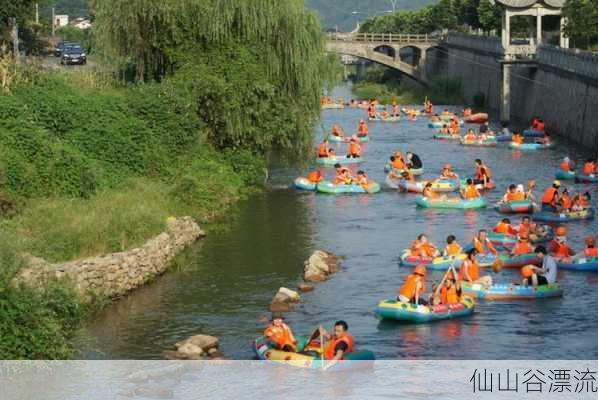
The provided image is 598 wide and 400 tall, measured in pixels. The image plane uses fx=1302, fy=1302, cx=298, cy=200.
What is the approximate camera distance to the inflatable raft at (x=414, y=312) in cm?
3006

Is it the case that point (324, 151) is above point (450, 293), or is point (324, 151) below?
above

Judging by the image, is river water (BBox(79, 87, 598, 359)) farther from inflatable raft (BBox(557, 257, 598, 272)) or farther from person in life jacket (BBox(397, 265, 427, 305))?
person in life jacket (BBox(397, 265, 427, 305))

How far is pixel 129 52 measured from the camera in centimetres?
4762

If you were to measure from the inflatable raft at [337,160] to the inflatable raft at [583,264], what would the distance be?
23.0m

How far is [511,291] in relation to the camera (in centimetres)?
3250

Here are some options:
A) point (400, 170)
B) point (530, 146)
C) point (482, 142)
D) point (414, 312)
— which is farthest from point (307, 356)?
point (482, 142)

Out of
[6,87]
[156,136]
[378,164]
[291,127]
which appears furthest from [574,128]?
[6,87]

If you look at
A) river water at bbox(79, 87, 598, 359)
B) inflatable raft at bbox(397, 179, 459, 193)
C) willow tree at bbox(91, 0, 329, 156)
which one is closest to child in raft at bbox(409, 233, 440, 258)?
river water at bbox(79, 87, 598, 359)

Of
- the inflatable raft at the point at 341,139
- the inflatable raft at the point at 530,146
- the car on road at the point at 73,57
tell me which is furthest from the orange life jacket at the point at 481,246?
the car on road at the point at 73,57

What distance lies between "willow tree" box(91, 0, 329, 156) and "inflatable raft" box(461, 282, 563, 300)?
617 inches

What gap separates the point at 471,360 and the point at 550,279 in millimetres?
6822

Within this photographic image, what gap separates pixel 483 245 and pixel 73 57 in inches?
1824

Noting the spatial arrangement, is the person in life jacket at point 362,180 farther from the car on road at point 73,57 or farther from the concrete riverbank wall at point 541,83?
the car on road at point 73,57

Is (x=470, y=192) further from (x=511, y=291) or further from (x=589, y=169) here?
(x=511, y=291)
